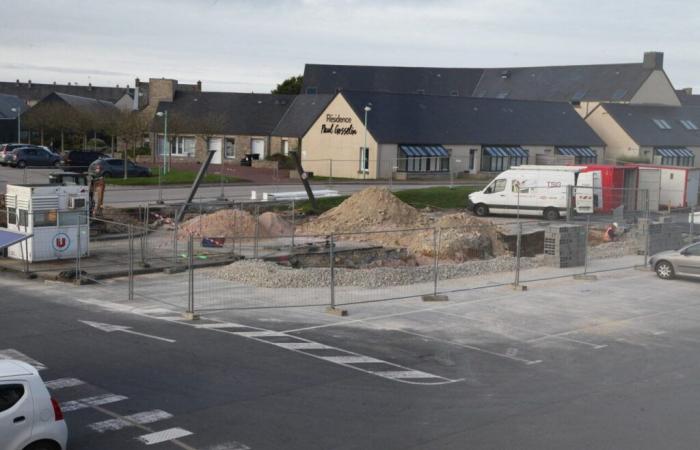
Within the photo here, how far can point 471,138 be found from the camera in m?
65.9

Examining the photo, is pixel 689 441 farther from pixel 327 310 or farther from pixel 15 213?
pixel 15 213

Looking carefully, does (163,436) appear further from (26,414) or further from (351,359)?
(351,359)

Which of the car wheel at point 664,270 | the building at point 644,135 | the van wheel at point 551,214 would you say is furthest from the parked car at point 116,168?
the building at point 644,135

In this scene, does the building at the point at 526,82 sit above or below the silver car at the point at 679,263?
above

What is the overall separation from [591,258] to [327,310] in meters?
13.1

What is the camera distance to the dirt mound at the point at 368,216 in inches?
1369

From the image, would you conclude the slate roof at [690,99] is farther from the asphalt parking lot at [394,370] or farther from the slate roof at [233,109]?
the asphalt parking lot at [394,370]

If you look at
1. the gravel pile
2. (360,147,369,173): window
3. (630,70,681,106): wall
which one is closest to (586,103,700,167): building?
(630,70,681,106): wall

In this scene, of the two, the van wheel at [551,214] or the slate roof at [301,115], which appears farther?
the slate roof at [301,115]

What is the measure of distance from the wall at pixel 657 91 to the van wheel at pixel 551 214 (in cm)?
4156

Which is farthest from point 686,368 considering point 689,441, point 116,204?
point 116,204

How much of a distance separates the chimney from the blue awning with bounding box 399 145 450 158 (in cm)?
2820

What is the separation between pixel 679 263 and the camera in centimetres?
2500

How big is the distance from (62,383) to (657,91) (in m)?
77.4
